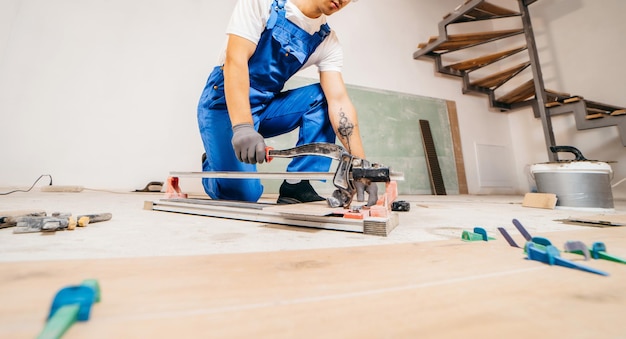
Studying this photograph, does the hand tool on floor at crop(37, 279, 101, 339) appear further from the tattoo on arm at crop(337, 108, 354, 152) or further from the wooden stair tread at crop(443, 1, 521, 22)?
the wooden stair tread at crop(443, 1, 521, 22)

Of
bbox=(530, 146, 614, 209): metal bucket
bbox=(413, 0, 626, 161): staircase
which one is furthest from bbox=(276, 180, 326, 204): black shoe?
bbox=(413, 0, 626, 161): staircase

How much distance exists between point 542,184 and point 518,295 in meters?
2.18

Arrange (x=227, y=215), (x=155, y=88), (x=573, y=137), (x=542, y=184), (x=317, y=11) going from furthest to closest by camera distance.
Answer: (x=573, y=137) < (x=155, y=88) < (x=542, y=184) < (x=317, y=11) < (x=227, y=215)

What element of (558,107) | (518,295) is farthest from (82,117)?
(558,107)

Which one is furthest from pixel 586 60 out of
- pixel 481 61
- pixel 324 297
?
pixel 324 297

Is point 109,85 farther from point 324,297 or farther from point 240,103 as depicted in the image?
point 324,297

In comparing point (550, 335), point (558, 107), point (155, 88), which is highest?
point (155, 88)

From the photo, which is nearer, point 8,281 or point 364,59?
point 8,281

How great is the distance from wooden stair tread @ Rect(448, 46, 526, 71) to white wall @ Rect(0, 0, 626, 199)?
0.61m

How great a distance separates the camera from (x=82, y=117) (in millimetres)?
2492

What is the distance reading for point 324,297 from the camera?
0.96 ft

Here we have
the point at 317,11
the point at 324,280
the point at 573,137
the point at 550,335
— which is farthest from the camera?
the point at 573,137

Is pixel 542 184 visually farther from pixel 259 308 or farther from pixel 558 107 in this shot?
pixel 259 308

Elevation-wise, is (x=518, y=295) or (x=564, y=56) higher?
(x=564, y=56)
